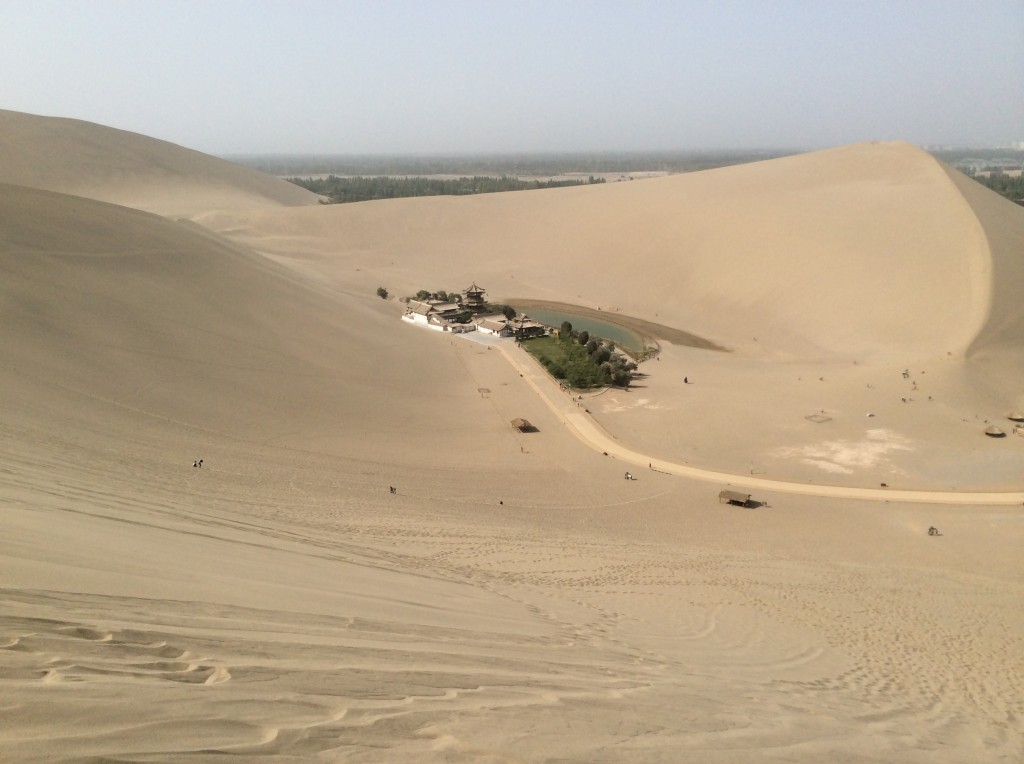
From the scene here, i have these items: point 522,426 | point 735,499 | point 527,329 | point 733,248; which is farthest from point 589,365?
point 733,248

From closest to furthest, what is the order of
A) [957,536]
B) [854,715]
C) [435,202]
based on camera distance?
[854,715] → [957,536] → [435,202]

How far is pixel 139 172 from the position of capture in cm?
8300

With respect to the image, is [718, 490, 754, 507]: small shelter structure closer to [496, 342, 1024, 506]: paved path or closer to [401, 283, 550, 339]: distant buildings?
A: [496, 342, 1024, 506]: paved path

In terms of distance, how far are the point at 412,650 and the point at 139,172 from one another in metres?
93.1

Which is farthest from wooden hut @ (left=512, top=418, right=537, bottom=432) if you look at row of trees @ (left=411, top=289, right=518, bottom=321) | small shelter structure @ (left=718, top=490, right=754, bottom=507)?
row of trees @ (left=411, top=289, right=518, bottom=321)

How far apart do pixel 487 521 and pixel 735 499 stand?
20.7 feet

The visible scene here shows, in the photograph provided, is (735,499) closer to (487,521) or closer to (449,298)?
(487,521)

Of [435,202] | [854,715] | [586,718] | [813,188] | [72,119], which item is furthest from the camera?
[72,119]

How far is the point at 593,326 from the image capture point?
3794cm

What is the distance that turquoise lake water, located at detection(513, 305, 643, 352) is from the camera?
34.8 metres

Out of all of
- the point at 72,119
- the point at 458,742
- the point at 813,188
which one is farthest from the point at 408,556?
the point at 72,119

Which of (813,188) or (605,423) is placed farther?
(813,188)

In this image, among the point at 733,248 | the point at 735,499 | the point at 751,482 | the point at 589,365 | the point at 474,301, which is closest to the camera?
the point at 735,499

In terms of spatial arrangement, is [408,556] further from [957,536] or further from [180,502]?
[957,536]
